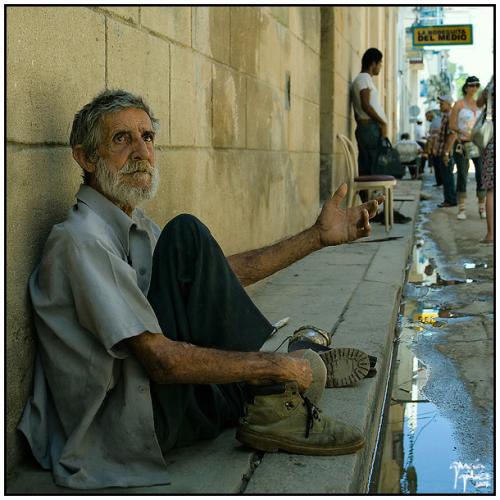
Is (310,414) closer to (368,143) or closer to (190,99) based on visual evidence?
(190,99)

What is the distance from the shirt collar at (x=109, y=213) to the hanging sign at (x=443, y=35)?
17352 mm

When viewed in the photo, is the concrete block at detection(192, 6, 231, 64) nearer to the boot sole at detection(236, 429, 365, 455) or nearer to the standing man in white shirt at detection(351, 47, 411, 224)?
the boot sole at detection(236, 429, 365, 455)

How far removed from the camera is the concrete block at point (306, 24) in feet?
25.2

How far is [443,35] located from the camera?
65.7 ft

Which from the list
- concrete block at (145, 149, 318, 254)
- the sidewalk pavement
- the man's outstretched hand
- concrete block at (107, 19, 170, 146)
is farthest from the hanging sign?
the man's outstretched hand

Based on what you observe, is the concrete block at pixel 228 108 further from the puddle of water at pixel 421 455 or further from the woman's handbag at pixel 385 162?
the woman's handbag at pixel 385 162

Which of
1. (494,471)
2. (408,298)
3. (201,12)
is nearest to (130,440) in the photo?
(494,471)

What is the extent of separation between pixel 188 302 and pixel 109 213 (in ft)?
1.32

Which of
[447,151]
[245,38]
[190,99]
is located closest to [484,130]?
[245,38]

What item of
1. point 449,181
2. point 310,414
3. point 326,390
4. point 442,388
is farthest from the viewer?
point 449,181

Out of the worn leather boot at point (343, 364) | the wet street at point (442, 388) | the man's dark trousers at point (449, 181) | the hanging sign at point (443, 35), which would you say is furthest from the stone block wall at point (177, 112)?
the hanging sign at point (443, 35)

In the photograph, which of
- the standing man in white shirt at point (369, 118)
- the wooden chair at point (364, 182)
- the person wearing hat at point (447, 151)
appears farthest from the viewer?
the person wearing hat at point (447, 151)

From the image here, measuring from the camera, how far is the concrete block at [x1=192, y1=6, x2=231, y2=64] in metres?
4.62

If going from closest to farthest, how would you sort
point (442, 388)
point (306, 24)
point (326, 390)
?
point (326, 390) → point (442, 388) → point (306, 24)
